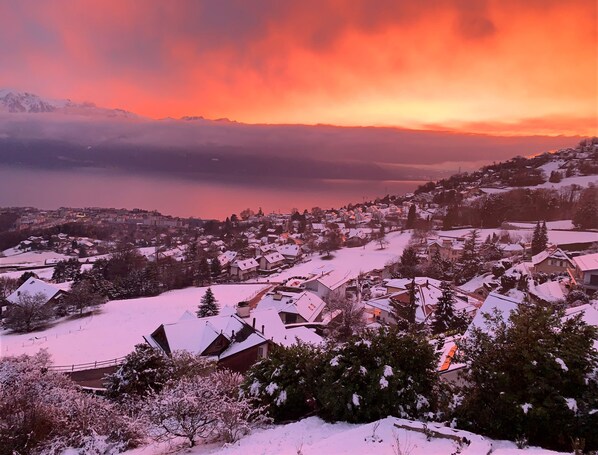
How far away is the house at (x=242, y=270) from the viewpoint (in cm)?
4128

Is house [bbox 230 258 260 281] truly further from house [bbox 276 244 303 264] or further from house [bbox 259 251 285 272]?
house [bbox 276 244 303 264]

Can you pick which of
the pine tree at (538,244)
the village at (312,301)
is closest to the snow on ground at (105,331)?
the village at (312,301)

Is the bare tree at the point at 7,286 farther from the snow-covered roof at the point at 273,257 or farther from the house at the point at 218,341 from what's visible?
the snow-covered roof at the point at 273,257

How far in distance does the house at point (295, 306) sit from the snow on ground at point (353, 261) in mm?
10096

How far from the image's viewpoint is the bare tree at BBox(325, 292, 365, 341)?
61.2 ft

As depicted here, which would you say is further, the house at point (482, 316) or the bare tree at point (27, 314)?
the bare tree at point (27, 314)

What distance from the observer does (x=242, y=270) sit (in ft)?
135

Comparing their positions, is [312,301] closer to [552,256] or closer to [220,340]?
[220,340]

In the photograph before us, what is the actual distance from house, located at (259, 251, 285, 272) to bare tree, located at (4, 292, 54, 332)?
23.7m

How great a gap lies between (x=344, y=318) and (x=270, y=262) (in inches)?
977

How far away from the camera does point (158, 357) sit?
935 cm

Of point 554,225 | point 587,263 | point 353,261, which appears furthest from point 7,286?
point 554,225

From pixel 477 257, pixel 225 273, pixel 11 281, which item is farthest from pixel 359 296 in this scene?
pixel 11 281

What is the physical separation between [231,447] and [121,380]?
15.4 ft
